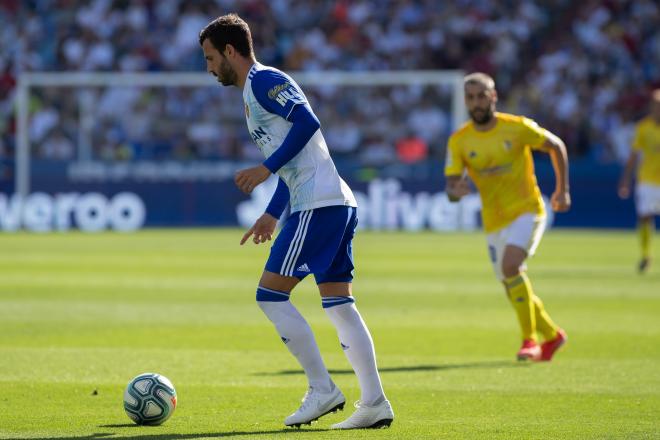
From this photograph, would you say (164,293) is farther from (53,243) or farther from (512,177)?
(53,243)

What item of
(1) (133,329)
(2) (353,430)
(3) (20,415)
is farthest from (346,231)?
(1) (133,329)

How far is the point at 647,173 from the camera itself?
19.7 m

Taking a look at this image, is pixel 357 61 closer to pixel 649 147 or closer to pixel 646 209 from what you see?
pixel 649 147

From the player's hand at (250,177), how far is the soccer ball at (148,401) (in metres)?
1.31

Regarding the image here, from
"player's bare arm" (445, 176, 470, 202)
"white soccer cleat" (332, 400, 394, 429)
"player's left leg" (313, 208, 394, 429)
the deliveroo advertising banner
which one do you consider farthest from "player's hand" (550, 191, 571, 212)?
the deliveroo advertising banner

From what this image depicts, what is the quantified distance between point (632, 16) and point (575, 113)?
3.98 m

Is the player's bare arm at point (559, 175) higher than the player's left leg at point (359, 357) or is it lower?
higher

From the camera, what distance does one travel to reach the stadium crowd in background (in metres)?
31.3

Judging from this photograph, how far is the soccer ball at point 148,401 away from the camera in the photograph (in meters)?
6.91

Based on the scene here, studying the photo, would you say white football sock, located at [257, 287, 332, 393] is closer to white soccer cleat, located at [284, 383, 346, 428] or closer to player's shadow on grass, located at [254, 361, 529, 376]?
white soccer cleat, located at [284, 383, 346, 428]

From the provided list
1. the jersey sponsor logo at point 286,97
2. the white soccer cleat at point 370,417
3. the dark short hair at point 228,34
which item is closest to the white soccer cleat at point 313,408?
the white soccer cleat at point 370,417

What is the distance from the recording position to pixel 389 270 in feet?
62.4

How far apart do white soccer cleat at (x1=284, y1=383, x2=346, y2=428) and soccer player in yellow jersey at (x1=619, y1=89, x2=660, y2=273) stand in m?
12.6

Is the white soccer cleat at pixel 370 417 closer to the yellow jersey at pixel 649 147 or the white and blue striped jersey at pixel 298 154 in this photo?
the white and blue striped jersey at pixel 298 154
